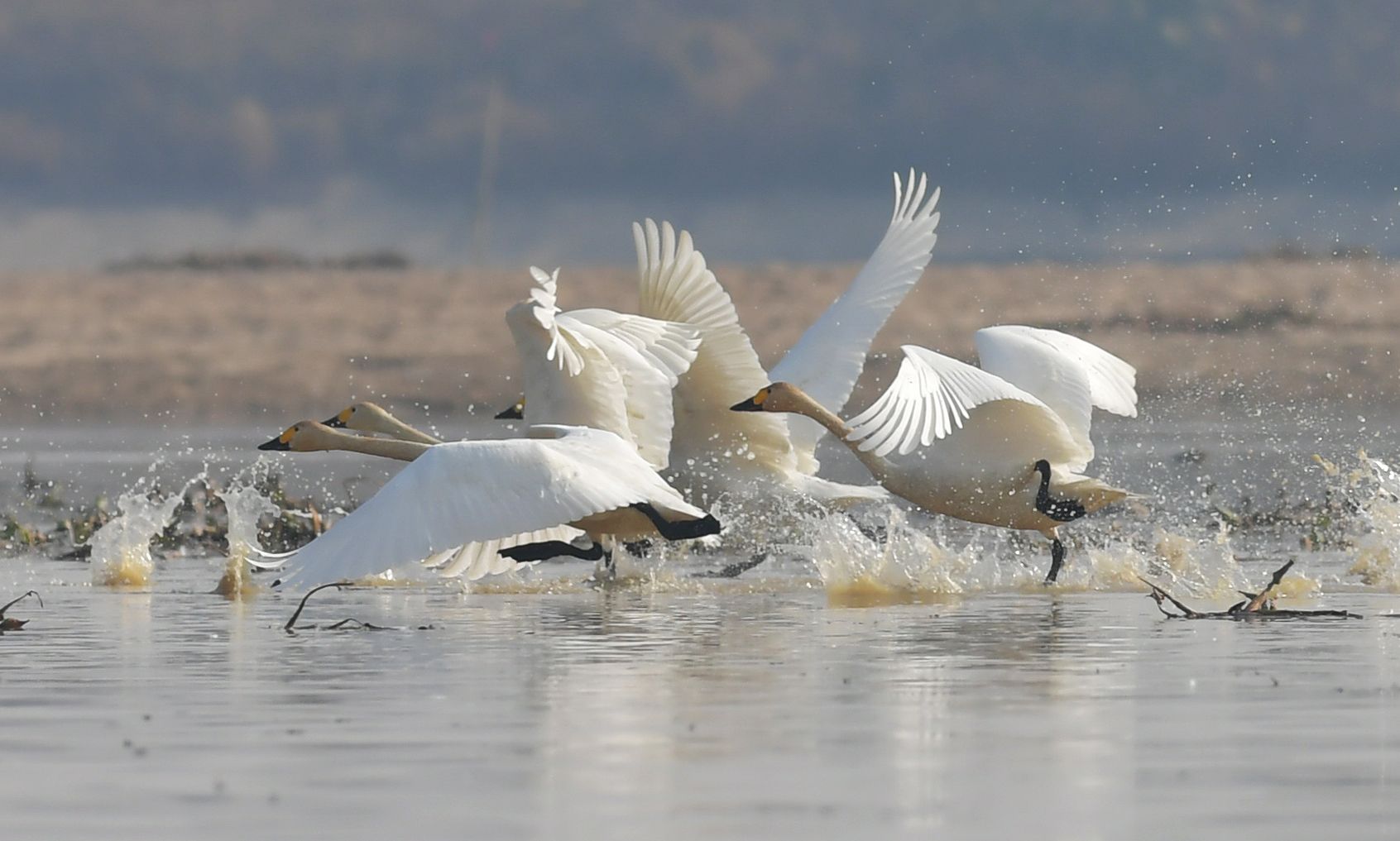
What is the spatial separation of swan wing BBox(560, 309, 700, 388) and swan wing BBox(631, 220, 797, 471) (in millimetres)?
252

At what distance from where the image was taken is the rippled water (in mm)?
5707

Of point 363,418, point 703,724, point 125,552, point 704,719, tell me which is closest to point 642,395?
point 363,418

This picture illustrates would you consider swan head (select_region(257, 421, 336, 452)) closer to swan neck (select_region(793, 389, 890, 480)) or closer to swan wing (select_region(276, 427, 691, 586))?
swan neck (select_region(793, 389, 890, 480))

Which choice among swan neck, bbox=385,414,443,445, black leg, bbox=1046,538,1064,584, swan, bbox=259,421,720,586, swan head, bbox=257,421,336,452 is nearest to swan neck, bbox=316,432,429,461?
swan head, bbox=257,421,336,452

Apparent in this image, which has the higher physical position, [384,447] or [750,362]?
[750,362]

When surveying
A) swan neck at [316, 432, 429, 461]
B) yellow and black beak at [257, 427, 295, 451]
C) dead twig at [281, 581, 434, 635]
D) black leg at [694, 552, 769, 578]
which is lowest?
dead twig at [281, 581, 434, 635]

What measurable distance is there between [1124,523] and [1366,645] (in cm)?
670

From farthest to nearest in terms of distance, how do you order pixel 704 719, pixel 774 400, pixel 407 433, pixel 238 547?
pixel 407 433, pixel 774 400, pixel 238 547, pixel 704 719

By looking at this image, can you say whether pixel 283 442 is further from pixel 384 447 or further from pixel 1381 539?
pixel 1381 539

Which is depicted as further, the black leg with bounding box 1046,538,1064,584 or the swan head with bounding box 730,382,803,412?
the swan head with bounding box 730,382,803,412

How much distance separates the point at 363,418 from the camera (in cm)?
1405

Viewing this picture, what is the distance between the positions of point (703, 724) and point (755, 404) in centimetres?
592

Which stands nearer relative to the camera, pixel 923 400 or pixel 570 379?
pixel 923 400

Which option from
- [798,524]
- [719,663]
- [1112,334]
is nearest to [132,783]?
[719,663]
